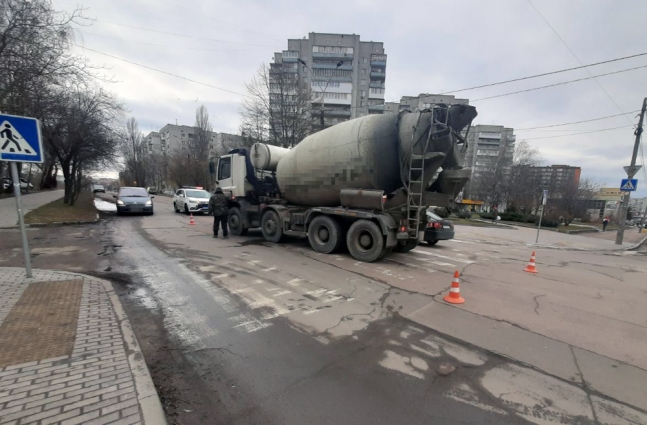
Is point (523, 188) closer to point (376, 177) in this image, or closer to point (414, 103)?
point (414, 103)

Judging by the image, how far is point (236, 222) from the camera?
1076cm

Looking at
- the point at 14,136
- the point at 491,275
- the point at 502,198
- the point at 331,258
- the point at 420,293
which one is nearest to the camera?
the point at 14,136

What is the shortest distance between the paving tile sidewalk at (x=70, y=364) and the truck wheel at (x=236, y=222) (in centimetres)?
645

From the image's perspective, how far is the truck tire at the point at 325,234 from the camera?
313 inches

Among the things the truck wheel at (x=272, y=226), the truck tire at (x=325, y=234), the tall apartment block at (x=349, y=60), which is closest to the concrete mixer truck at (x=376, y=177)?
the truck tire at (x=325, y=234)

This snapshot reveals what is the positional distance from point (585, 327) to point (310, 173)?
6.50 m

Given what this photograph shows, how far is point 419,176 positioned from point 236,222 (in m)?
7.13

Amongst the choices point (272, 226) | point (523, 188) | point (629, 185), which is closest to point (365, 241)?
point (272, 226)

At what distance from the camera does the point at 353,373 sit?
2.79 meters

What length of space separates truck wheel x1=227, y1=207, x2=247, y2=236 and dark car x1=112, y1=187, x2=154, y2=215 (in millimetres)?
8674

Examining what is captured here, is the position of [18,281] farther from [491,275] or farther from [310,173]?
[491,275]

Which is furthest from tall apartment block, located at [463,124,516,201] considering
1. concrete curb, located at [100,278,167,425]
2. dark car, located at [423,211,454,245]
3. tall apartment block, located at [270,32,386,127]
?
concrete curb, located at [100,278,167,425]

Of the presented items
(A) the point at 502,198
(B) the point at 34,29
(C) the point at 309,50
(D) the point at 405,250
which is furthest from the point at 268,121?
(C) the point at 309,50

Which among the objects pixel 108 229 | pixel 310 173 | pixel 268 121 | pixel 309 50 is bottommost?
pixel 108 229
